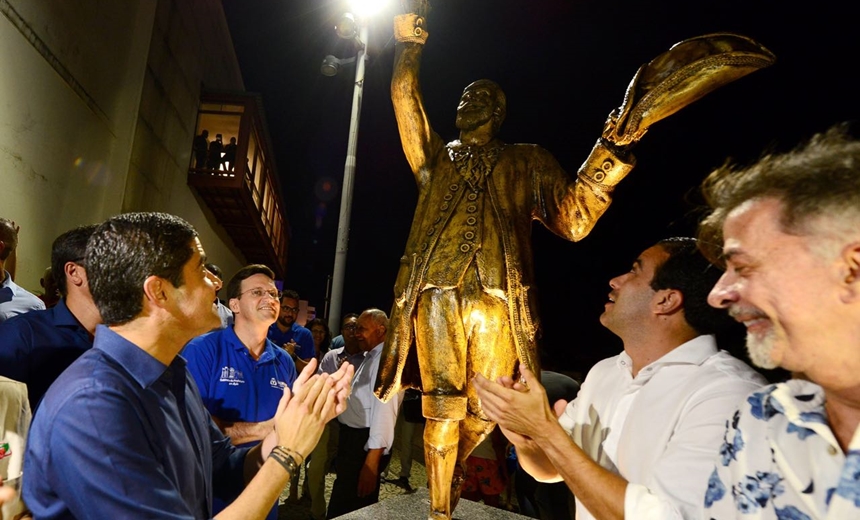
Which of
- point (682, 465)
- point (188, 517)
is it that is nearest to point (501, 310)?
point (682, 465)

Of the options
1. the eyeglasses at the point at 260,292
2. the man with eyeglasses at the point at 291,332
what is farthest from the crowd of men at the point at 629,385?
the man with eyeglasses at the point at 291,332

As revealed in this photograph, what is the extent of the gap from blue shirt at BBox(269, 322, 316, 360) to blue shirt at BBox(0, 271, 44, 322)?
307cm

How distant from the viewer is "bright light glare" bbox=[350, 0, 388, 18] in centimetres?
761

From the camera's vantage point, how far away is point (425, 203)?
143 inches

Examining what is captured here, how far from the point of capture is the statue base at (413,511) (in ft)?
11.0

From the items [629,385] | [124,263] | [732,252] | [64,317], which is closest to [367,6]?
[64,317]

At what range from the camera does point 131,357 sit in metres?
1.69

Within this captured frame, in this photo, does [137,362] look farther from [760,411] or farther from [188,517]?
[760,411]

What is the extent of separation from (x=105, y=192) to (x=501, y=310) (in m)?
9.66

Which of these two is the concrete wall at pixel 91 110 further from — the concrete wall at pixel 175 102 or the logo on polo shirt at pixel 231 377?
the logo on polo shirt at pixel 231 377

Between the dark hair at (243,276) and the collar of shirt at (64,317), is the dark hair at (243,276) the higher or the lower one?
the higher one

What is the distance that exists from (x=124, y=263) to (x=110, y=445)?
0.62 metres

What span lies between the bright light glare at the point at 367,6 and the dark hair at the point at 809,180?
23.3 ft

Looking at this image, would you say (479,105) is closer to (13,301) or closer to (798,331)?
(798,331)
